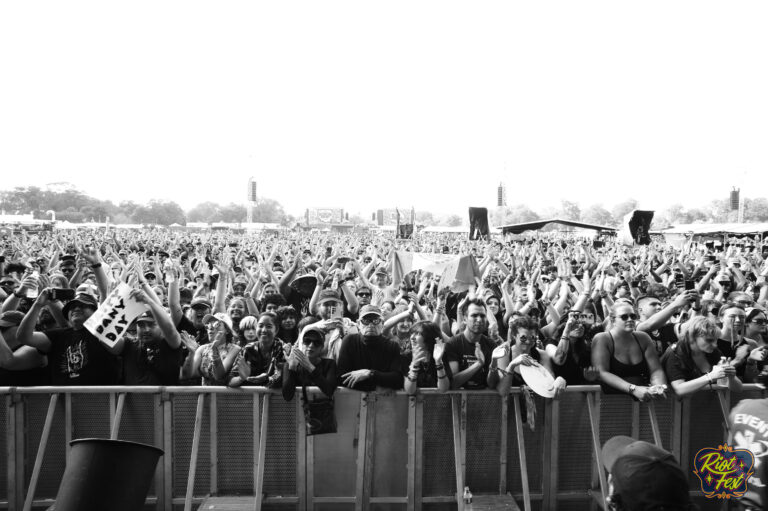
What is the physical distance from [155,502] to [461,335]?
273 cm

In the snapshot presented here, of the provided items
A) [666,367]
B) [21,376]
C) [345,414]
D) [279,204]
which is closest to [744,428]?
[666,367]

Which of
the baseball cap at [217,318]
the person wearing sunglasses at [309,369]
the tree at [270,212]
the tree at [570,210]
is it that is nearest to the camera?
the person wearing sunglasses at [309,369]

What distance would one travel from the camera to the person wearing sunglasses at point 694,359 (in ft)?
15.4

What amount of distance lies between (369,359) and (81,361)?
2346 mm

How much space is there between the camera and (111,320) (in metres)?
5.01

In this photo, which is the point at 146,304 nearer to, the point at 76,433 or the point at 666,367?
the point at 76,433

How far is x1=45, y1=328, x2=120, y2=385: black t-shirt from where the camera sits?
16.3ft

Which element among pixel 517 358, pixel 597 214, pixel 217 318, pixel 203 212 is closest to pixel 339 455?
pixel 517 358

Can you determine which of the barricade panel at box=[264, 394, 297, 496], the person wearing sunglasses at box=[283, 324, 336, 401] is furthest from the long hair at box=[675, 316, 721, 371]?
the barricade panel at box=[264, 394, 297, 496]

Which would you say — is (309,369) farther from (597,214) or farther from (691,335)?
(597,214)

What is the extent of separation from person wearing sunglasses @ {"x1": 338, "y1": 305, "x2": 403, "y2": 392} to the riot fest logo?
214 centimetres

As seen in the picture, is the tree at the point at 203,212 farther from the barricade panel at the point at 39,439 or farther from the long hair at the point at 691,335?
the long hair at the point at 691,335

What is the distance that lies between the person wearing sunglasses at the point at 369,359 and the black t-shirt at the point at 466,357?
43 centimetres

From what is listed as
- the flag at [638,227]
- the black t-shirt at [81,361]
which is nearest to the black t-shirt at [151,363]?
Result: the black t-shirt at [81,361]
